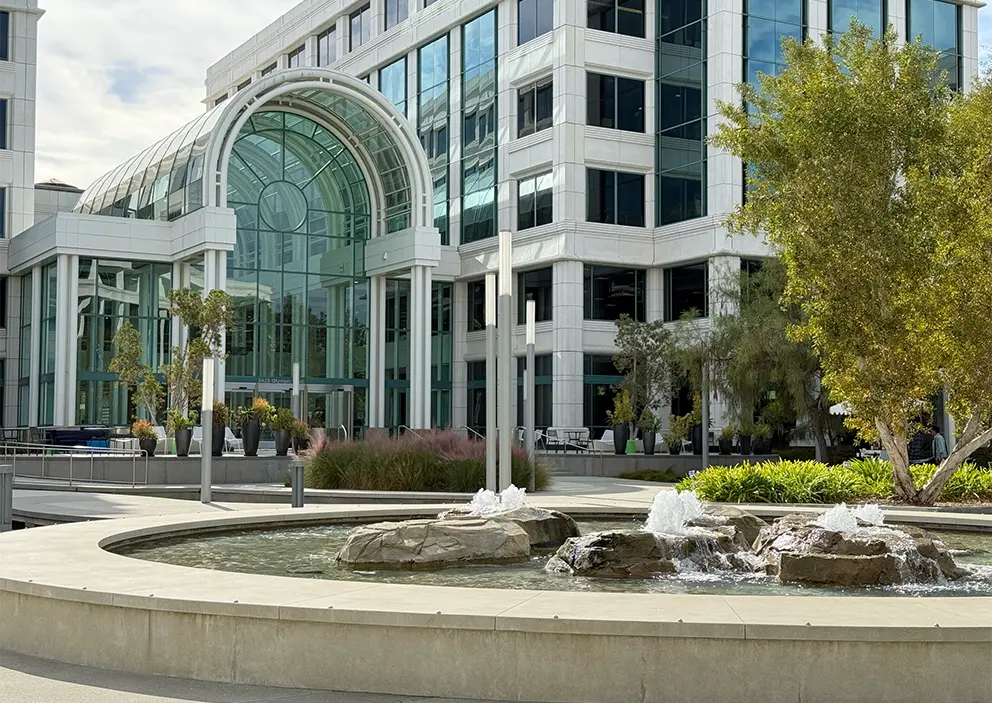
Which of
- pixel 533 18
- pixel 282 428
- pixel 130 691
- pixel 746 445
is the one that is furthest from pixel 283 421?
pixel 130 691

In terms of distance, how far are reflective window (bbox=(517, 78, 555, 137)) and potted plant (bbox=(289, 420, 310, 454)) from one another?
2014cm

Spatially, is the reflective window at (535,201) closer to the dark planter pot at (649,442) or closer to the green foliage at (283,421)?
the dark planter pot at (649,442)

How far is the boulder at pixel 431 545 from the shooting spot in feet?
33.4

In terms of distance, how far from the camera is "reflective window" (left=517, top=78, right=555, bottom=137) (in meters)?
47.1

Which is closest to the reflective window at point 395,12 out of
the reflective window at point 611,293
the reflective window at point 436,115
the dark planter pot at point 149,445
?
the reflective window at point 436,115

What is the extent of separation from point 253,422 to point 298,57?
4083 centimetres

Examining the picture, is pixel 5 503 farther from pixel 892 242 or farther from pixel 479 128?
pixel 479 128

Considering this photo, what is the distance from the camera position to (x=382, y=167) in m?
46.3

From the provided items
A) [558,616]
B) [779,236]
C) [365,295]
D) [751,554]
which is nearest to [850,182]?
[779,236]

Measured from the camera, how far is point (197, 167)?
132 feet

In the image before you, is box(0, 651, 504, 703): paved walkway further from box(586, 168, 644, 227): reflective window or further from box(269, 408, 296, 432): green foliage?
box(586, 168, 644, 227): reflective window

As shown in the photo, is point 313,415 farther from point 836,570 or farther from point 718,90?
point 836,570

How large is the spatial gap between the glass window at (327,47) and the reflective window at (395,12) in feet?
16.2

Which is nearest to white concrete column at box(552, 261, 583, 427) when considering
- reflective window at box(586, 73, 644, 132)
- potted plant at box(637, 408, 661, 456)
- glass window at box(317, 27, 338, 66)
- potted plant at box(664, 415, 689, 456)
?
reflective window at box(586, 73, 644, 132)
